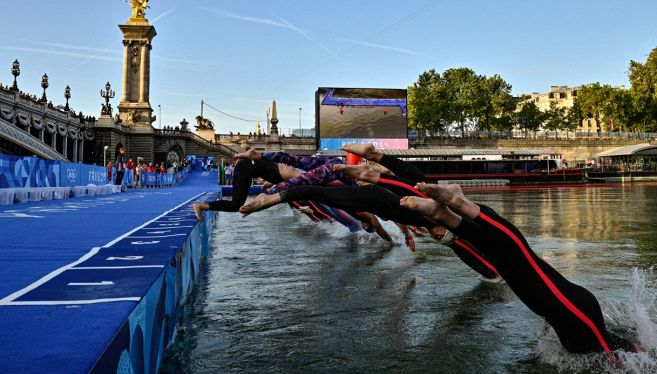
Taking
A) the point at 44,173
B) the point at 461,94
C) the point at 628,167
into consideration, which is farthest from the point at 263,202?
the point at 461,94

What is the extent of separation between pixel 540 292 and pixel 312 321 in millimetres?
1766

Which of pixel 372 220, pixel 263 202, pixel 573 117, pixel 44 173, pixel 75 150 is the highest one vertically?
pixel 573 117

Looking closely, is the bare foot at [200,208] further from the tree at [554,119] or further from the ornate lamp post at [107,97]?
the tree at [554,119]

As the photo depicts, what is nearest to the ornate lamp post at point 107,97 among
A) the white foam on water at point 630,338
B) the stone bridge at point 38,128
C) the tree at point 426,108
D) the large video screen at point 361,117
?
the stone bridge at point 38,128

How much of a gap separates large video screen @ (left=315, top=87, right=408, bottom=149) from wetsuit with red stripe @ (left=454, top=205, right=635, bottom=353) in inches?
1755

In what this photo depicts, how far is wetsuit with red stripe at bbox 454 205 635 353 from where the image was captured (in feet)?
10.2

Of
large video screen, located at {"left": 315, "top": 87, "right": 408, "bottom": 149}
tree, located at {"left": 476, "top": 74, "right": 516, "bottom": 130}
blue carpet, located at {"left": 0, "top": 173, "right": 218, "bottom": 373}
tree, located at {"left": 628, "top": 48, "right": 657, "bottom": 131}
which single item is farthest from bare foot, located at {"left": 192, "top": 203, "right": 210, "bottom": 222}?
tree, located at {"left": 628, "top": 48, "right": 657, "bottom": 131}

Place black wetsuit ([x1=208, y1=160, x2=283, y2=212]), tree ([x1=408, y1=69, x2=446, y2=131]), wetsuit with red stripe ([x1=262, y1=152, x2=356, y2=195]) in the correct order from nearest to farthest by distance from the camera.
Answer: wetsuit with red stripe ([x1=262, y1=152, x2=356, y2=195])
black wetsuit ([x1=208, y1=160, x2=283, y2=212])
tree ([x1=408, y1=69, x2=446, y2=131])

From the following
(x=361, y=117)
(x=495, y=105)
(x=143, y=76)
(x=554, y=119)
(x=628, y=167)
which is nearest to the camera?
(x=361, y=117)

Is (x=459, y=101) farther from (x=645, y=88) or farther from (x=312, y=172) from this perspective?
(x=312, y=172)

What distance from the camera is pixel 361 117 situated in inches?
1924

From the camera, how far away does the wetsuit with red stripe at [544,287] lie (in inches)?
123

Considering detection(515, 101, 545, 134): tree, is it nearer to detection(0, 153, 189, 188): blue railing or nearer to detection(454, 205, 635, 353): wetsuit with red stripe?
detection(0, 153, 189, 188): blue railing

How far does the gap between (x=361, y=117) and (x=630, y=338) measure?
45856 mm
